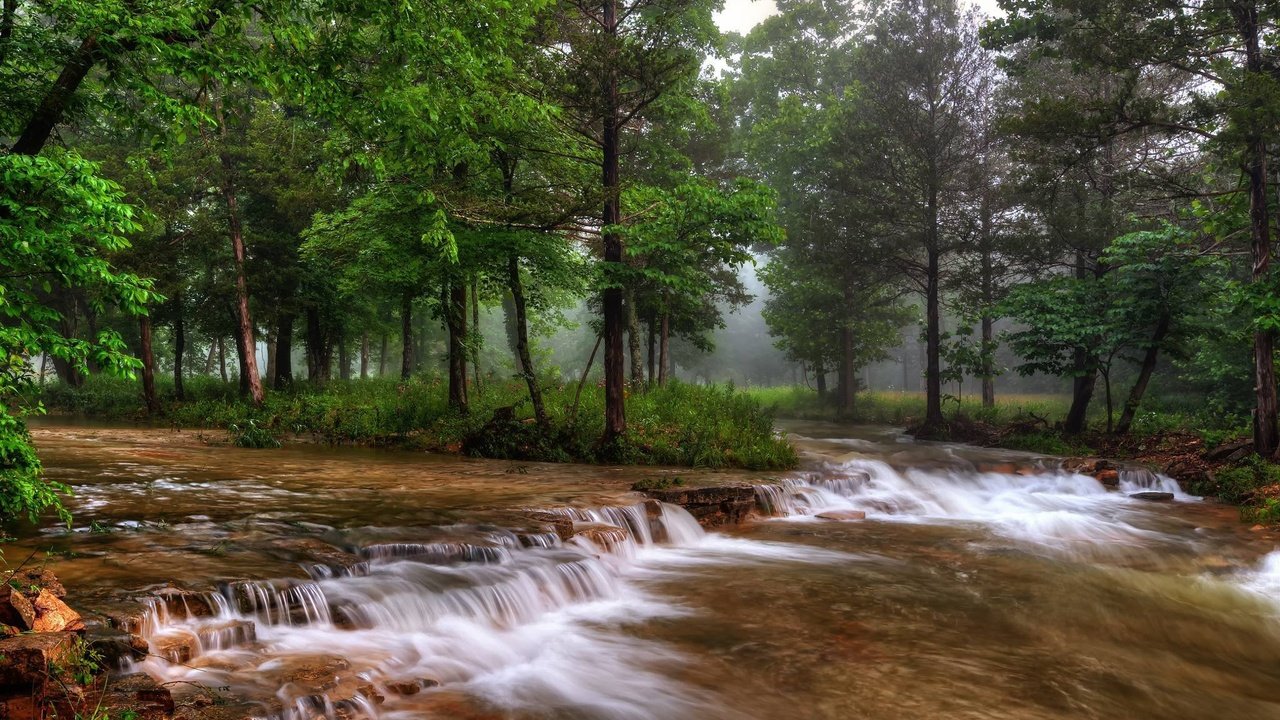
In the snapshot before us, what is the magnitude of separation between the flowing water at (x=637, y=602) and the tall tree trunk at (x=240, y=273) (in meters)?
9.87

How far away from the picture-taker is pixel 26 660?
333 cm

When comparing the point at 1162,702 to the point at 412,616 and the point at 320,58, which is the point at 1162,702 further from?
the point at 320,58

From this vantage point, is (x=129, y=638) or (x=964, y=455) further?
(x=964, y=455)

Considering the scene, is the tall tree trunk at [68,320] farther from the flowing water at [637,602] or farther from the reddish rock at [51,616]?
the reddish rock at [51,616]

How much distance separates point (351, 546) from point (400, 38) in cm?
588

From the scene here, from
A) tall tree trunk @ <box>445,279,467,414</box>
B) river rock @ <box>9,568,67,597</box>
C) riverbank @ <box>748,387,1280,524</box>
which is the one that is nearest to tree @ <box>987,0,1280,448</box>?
riverbank @ <box>748,387,1280,524</box>

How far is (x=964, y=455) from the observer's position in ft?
57.5

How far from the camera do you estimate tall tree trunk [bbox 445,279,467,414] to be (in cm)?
1585

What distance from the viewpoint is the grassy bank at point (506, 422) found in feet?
48.0

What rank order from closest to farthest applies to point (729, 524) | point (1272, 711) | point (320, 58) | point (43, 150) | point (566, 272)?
1. point (1272, 711)
2. point (43, 150)
3. point (320, 58)
4. point (729, 524)
5. point (566, 272)

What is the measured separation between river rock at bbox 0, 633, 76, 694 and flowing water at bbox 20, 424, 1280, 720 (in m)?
0.70

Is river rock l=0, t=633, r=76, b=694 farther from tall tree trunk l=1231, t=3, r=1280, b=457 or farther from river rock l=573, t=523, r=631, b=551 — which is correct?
tall tree trunk l=1231, t=3, r=1280, b=457

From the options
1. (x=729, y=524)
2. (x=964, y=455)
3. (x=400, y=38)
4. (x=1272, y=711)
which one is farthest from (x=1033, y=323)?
(x=400, y=38)

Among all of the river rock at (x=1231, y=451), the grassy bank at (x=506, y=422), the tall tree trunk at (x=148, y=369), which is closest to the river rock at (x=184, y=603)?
the grassy bank at (x=506, y=422)
